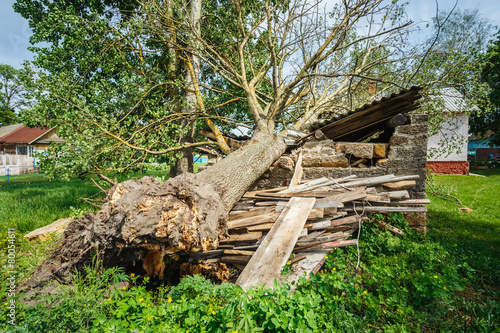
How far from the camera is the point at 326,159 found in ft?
15.8

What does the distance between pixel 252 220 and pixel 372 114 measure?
346 cm

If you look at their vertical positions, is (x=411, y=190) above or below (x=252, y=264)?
above

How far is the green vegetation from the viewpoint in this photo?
188 centimetres

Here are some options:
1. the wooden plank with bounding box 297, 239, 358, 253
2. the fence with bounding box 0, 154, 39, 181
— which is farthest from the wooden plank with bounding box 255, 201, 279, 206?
the fence with bounding box 0, 154, 39, 181

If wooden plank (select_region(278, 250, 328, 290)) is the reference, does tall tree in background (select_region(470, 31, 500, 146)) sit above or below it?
above

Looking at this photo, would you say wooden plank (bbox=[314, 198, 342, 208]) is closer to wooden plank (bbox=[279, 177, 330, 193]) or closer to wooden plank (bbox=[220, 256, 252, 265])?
wooden plank (bbox=[279, 177, 330, 193])

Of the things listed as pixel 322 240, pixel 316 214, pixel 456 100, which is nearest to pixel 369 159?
pixel 316 214

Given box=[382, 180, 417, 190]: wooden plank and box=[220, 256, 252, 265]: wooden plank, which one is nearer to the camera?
box=[220, 256, 252, 265]: wooden plank

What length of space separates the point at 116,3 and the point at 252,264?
921 cm

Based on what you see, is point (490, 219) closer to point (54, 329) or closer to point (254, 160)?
point (254, 160)

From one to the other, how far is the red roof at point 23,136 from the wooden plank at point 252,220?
3083 cm

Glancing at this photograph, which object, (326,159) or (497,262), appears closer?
(497,262)

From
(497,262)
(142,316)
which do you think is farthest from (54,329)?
(497,262)

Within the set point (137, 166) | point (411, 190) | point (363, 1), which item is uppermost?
point (363, 1)
